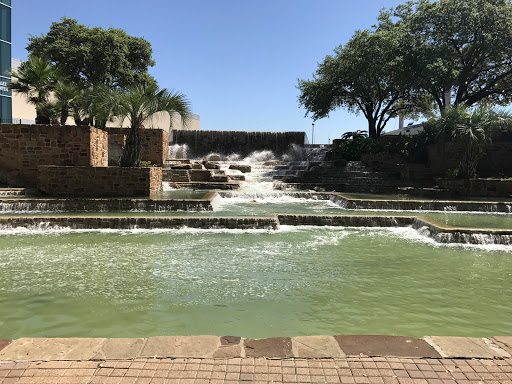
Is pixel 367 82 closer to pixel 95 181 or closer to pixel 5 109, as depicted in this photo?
pixel 95 181

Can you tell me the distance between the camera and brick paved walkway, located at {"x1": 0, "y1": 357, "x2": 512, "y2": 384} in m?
2.03

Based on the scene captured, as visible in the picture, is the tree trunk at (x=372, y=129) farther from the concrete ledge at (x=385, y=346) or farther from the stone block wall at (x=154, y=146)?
the concrete ledge at (x=385, y=346)

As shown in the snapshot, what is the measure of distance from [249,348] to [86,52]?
2552 centimetres

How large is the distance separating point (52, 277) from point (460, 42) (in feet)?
68.6

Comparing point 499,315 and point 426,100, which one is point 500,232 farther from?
Answer: point 426,100

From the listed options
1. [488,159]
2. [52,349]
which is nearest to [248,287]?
[52,349]

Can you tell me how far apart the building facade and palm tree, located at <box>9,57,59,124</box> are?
38.2 feet

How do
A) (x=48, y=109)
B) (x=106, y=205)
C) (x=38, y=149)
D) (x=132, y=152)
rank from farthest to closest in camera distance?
(x=48, y=109), (x=38, y=149), (x=132, y=152), (x=106, y=205)

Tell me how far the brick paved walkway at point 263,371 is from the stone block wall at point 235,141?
72.4 ft

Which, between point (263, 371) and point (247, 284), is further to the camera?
point (247, 284)

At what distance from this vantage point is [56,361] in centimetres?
220

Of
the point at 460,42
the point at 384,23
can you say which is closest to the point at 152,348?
the point at 460,42

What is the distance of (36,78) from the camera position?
1481 cm

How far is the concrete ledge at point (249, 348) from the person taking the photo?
2275 millimetres
